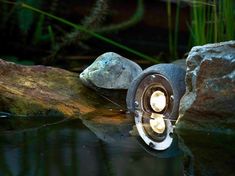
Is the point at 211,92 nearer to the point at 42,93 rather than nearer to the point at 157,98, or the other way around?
the point at 157,98

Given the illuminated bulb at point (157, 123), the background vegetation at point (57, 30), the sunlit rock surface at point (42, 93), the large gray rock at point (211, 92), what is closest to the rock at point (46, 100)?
the sunlit rock surface at point (42, 93)

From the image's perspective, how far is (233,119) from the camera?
198 cm

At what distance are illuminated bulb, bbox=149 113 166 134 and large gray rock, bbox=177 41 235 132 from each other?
70 millimetres

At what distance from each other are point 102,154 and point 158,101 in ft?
1.82

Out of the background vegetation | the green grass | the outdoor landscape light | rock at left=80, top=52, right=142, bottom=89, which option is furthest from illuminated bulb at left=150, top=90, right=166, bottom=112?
the background vegetation

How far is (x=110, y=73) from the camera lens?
247 cm

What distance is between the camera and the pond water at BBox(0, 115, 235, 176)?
5.17 ft

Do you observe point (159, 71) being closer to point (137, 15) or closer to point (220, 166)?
point (220, 166)

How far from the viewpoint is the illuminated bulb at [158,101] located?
2217mm

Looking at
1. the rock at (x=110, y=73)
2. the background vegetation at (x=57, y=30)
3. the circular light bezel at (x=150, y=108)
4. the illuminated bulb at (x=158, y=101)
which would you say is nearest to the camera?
the circular light bezel at (x=150, y=108)

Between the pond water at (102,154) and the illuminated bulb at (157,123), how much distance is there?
77mm

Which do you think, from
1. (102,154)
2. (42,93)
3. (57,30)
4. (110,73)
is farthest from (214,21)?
(57,30)

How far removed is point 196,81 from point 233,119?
0.66 ft

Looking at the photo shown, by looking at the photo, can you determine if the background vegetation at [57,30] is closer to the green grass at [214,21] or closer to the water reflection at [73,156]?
the green grass at [214,21]
